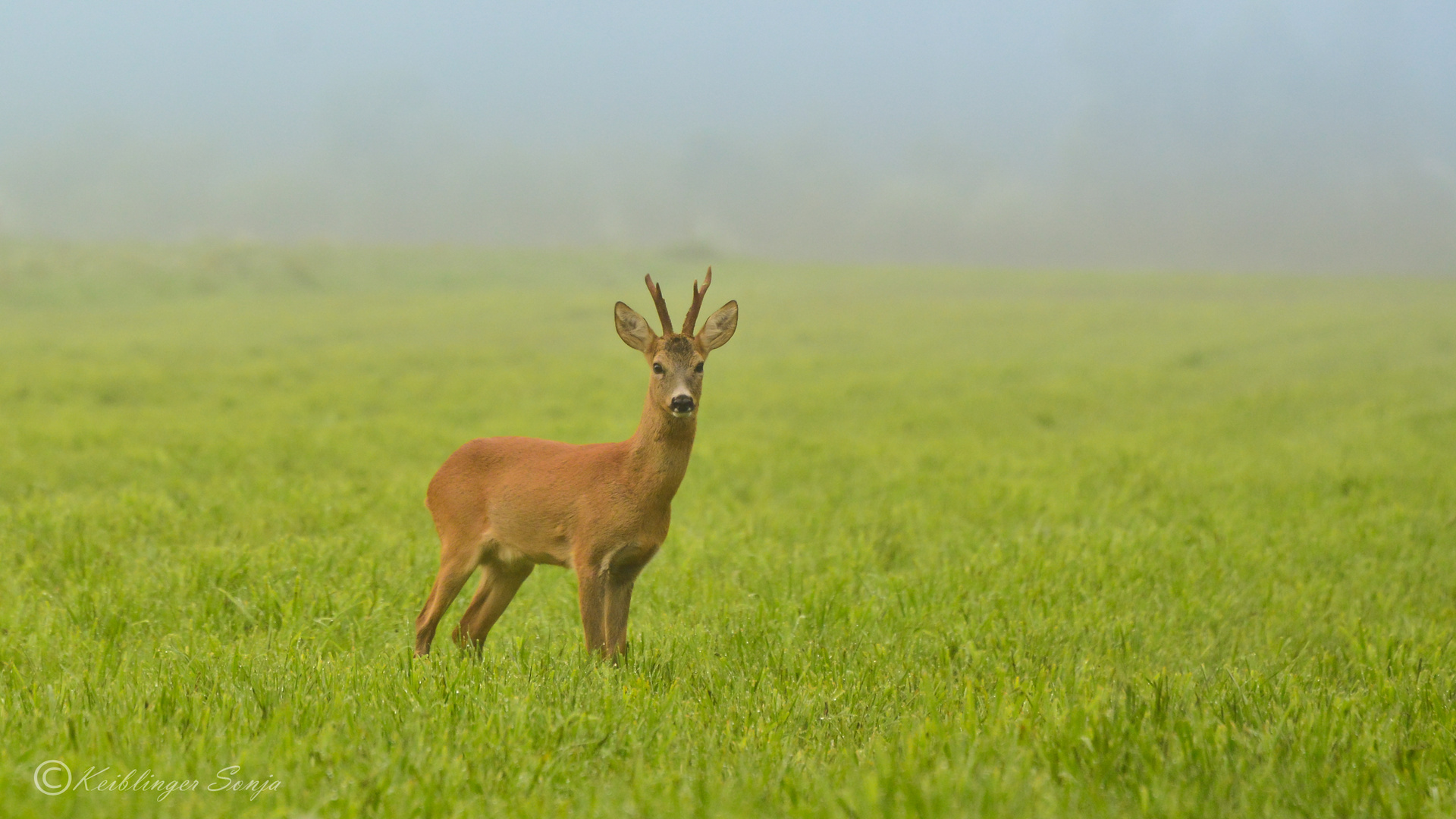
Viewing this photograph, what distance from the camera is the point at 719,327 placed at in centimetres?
433

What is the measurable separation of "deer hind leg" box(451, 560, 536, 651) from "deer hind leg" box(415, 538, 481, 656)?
17 cm

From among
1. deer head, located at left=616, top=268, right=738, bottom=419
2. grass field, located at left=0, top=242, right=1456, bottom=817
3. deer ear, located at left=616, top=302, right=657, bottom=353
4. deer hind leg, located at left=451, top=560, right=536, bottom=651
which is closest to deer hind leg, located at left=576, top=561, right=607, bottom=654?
grass field, located at left=0, top=242, right=1456, bottom=817

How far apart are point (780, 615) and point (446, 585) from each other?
1791mm

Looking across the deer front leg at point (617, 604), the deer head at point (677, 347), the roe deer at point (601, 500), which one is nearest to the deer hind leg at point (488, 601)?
the roe deer at point (601, 500)

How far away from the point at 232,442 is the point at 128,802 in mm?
10209

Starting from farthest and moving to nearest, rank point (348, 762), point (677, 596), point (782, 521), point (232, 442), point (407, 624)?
1. point (232, 442)
2. point (782, 521)
3. point (677, 596)
4. point (407, 624)
5. point (348, 762)

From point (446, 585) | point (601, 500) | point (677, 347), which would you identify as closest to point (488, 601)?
point (446, 585)

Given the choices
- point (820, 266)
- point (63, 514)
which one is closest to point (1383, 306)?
point (820, 266)

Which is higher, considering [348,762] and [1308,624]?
[348,762]

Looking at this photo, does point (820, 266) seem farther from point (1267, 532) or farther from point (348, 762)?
point (348, 762)

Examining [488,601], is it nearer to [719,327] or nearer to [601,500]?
[601,500]

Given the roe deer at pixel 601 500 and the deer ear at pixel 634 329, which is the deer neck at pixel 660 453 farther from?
the deer ear at pixel 634 329

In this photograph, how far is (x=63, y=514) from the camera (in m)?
7.20

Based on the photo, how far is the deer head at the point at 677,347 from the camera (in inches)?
159
